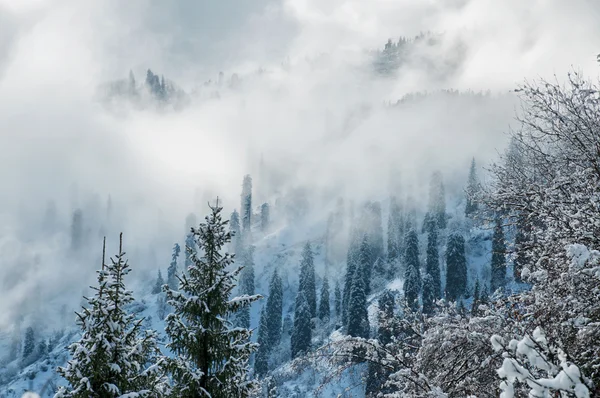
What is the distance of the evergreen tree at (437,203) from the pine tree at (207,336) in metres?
121

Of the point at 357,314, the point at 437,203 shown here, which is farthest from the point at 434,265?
the point at 437,203

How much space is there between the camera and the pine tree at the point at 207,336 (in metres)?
11.8

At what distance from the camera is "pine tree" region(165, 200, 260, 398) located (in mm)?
11812

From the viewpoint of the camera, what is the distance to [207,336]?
12.3m

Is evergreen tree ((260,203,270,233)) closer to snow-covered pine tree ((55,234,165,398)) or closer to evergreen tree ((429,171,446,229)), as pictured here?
evergreen tree ((429,171,446,229))

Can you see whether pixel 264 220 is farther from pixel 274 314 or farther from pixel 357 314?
pixel 357 314

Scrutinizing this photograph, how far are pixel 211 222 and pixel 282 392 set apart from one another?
74.3 metres

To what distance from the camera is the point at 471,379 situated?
676 centimetres

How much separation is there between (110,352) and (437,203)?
13808 cm

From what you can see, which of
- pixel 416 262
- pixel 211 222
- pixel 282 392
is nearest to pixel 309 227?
pixel 416 262

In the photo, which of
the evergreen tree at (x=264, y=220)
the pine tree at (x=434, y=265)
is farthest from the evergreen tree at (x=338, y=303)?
the evergreen tree at (x=264, y=220)

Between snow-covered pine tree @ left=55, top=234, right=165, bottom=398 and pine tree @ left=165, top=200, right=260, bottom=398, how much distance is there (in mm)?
628

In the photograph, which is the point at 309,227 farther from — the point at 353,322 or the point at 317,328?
the point at 353,322

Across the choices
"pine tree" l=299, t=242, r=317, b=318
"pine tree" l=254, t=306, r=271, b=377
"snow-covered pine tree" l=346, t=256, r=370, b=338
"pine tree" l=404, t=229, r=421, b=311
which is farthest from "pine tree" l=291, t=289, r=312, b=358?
"pine tree" l=404, t=229, r=421, b=311
